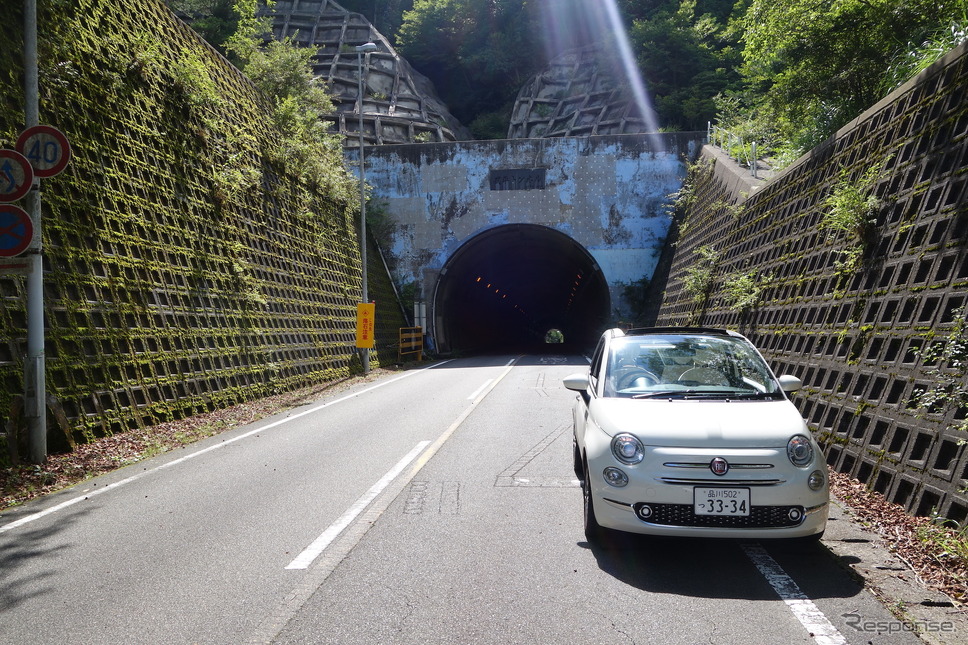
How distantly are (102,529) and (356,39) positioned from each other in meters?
57.8

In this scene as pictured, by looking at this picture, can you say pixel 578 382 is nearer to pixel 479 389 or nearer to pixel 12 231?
pixel 12 231

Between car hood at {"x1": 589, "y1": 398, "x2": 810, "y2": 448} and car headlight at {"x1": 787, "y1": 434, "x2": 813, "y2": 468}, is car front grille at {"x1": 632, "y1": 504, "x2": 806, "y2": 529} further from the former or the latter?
car hood at {"x1": 589, "y1": 398, "x2": 810, "y2": 448}

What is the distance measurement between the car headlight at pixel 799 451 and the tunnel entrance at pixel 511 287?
2896cm

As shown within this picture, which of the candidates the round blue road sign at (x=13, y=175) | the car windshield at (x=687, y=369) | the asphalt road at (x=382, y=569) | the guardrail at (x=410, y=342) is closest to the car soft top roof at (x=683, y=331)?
the car windshield at (x=687, y=369)

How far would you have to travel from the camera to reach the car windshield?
567cm

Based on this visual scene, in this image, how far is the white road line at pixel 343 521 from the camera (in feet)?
15.9

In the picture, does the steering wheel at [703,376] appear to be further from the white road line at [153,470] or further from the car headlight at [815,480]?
the white road line at [153,470]

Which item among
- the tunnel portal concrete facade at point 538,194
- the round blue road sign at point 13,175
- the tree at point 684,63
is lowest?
the round blue road sign at point 13,175

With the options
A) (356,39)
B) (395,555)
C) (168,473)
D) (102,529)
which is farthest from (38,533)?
(356,39)

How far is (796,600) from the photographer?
13.4ft

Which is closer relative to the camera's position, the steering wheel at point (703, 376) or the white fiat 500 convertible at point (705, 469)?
the white fiat 500 convertible at point (705, 469)

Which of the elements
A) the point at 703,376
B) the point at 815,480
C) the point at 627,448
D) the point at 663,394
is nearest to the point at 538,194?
the point at 703,376

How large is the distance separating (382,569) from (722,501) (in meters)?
2.45

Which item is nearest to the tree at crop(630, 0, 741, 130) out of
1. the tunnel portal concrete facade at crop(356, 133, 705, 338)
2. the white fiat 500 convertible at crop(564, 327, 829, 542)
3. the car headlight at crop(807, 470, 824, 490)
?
the tunnel portal concrete facade at crop(356, 133, 705, 338)
